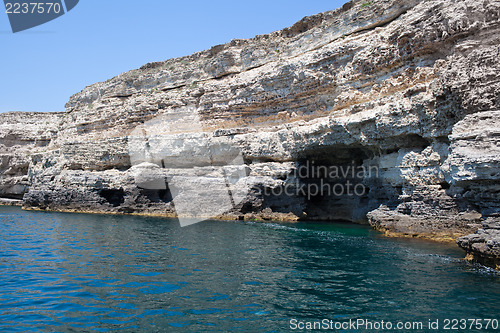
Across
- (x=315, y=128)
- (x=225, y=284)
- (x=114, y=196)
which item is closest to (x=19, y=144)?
(x=114, y=196)

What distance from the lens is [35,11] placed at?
9.02m

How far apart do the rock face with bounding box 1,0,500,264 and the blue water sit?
12.3 feet

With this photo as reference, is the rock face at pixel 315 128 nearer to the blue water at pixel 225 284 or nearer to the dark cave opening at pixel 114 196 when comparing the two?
the dark cave opening at pixel 114 196

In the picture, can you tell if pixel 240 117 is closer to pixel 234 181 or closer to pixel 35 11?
pixel 234 181

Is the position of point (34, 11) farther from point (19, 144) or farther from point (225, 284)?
point (19, 144)

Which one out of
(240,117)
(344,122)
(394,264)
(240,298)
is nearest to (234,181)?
(240,117)

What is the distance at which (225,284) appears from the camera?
25.1 feet

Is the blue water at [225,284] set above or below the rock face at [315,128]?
below

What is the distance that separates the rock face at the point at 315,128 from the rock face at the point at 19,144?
549cm

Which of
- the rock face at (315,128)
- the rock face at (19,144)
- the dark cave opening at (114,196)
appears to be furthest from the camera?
the rock face at (19,144)

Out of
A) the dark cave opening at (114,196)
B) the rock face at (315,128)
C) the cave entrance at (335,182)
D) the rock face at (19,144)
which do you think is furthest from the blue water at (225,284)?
the rock face at (19,144)

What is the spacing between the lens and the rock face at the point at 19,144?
36.4 meters

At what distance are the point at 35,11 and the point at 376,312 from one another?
10959mm

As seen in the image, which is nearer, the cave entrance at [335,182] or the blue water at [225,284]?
the blue water at [225,284]
